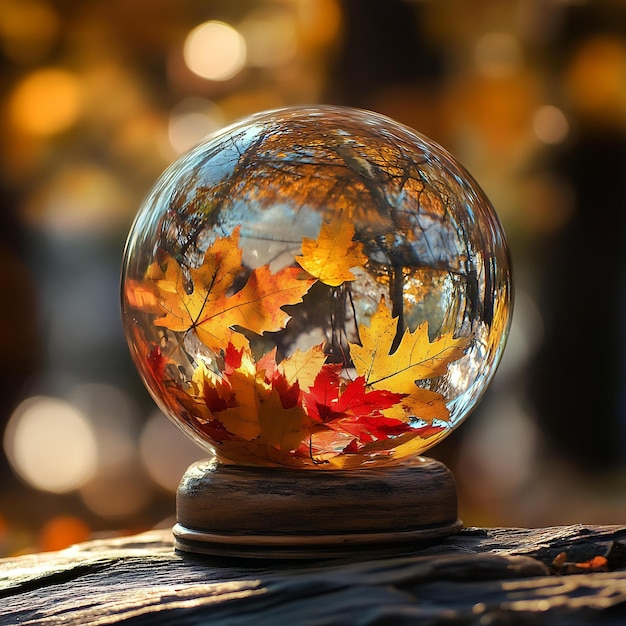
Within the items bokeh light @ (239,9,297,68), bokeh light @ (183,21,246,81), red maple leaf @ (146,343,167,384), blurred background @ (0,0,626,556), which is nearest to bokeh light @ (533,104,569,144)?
blurred background @ (0,0,626,556)

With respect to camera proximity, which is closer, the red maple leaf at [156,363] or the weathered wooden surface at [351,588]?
the weathered wooden surface at [351,588]

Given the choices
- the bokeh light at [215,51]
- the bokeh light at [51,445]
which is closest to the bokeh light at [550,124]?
the bokeh light at [215,51]

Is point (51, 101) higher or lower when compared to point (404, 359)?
higher

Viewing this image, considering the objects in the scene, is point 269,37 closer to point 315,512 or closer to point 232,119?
point 232,119

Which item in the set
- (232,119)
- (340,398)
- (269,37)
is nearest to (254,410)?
(340,398)

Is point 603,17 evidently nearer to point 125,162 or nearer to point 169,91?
point 169,91

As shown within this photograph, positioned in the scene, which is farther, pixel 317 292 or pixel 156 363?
pixel 156 363

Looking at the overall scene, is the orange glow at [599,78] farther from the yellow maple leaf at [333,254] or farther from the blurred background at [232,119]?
the yellow maple leaf at [333,254]
